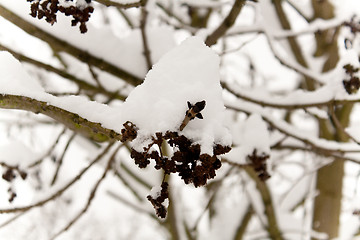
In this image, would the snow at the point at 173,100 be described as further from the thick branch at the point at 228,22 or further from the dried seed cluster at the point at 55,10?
the thick branch at the point at 228,22

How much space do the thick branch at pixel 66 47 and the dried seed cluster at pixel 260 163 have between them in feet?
2.52

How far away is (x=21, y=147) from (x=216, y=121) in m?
1.33

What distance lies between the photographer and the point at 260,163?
5.46ft

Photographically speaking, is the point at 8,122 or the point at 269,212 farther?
the point at 8,122

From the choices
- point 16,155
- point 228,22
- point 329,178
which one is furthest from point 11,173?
point 329,178

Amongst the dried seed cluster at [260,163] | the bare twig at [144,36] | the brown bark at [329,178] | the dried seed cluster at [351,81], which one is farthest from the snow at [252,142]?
the brown bark at [329,178]

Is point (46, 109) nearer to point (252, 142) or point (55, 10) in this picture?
point (55, 10)

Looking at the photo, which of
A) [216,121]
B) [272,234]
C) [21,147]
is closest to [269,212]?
[272,234]

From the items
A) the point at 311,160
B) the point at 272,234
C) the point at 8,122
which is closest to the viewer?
the point at 272,234

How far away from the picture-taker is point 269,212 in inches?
105

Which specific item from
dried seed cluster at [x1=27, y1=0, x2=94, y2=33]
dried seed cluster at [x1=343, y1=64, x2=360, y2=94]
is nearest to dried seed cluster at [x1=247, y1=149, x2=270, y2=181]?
dried seed cluster at [x1=343, y1=64, x2=360, y2=94]

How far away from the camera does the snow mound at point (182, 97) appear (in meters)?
0.78

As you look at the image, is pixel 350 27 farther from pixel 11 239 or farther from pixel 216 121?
pixel 11 239

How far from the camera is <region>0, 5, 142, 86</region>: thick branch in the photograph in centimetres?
162
